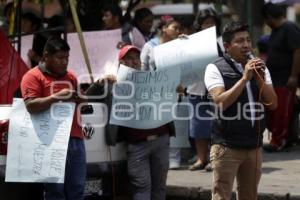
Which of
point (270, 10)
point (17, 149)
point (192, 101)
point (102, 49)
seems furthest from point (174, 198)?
point (270, 10)

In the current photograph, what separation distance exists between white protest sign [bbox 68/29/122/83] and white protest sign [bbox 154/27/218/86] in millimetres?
810

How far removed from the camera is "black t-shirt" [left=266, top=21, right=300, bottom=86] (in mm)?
10008

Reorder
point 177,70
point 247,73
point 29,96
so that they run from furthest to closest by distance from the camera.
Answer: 1. point 177,70
2. point 29,96
3. point 247,73

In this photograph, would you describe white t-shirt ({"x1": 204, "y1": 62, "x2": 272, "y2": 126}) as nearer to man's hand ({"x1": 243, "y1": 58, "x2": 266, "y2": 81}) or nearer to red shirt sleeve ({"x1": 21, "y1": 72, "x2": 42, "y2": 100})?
man's hand ({"x1": 243, "y1": 58, "x2": 266, "y2": 81})

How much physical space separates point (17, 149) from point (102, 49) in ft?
8.53

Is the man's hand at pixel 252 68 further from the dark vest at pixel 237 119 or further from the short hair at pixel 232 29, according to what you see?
the short hair at pixel 232 29

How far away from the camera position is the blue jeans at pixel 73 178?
21.5ft

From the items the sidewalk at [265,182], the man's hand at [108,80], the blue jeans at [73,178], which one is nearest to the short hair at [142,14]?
the sidewalk at [265,182]

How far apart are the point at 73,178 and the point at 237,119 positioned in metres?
1.38

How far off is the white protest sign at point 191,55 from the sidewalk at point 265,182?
3.55 feet

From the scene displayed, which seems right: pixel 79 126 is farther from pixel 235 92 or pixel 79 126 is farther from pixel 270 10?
pixel 270 10

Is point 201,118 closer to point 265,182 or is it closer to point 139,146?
point 265,182

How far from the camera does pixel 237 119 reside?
625cm

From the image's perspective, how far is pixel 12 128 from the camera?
21.5 feet
